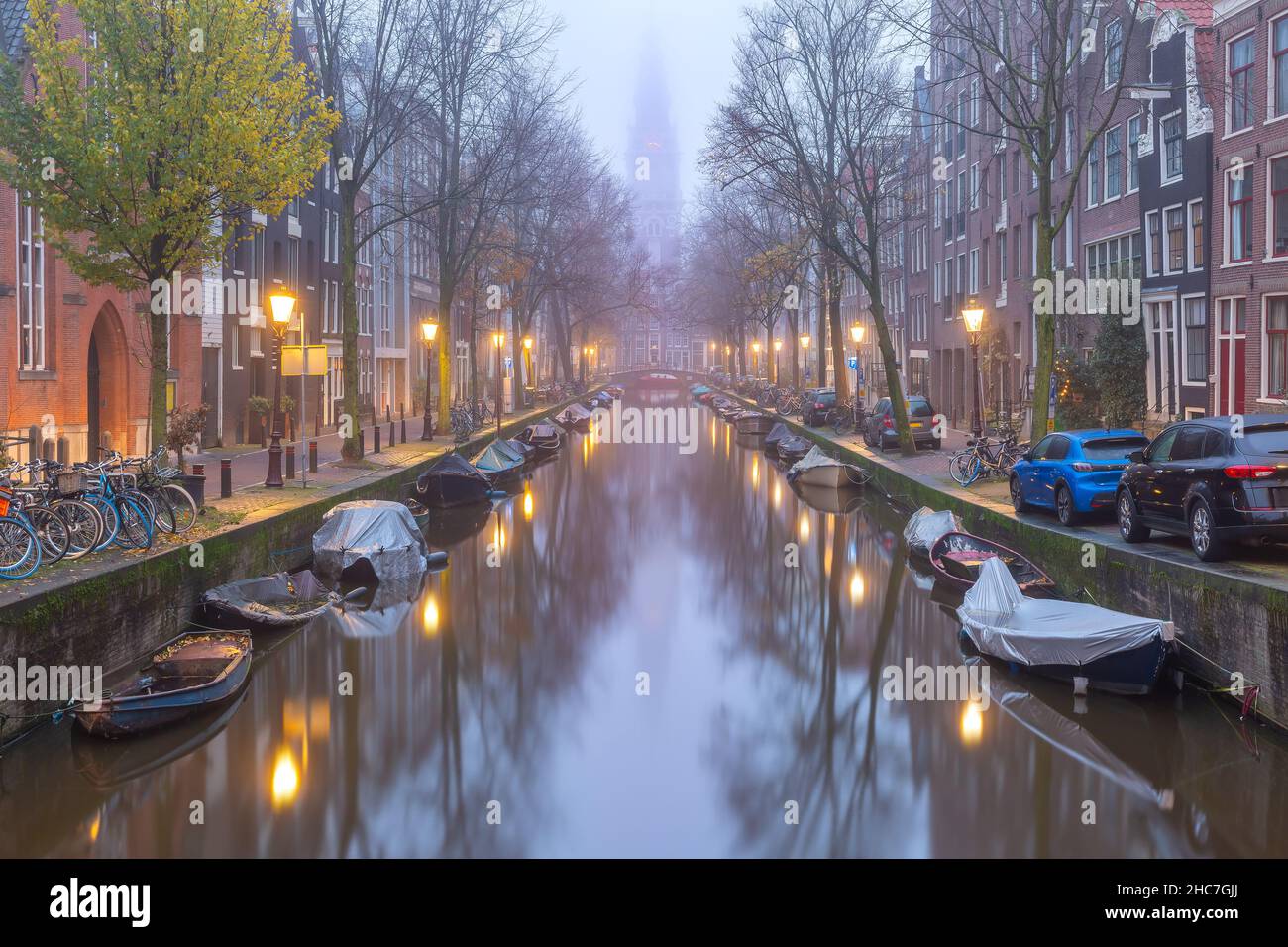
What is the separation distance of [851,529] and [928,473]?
5.02 meters

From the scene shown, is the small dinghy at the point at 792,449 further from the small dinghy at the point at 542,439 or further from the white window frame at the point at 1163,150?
the white window frame at the point at 1163,150

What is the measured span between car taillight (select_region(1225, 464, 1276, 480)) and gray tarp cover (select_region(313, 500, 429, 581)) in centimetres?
1283

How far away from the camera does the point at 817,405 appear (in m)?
55.3

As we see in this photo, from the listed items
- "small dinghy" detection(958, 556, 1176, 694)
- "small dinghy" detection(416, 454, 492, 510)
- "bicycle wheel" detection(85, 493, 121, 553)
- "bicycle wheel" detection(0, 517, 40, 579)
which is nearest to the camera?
"small dinghy" detection(958, 556, 1176, 694)

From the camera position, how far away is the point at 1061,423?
35.4 metres

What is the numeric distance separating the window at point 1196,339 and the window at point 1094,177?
8.23 metres

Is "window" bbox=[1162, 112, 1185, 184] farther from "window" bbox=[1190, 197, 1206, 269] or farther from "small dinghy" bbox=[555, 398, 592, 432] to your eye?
"small dinghy" bbox=[555, 398, 592, 432]

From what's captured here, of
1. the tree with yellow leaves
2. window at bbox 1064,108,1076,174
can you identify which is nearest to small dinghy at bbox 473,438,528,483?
the tree with yellow leaves

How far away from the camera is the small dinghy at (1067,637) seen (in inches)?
527

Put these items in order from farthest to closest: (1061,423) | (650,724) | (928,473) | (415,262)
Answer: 1. (415,262)
2. (1061,423)
3. (928,473)
4. (650,724)

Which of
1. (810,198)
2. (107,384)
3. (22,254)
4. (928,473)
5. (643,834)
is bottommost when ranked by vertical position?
(643,834)

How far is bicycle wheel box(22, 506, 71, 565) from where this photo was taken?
15.1 m

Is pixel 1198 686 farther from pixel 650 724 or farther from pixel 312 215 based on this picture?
pixel 312 215

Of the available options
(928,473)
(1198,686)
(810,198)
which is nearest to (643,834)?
(1198,686)
